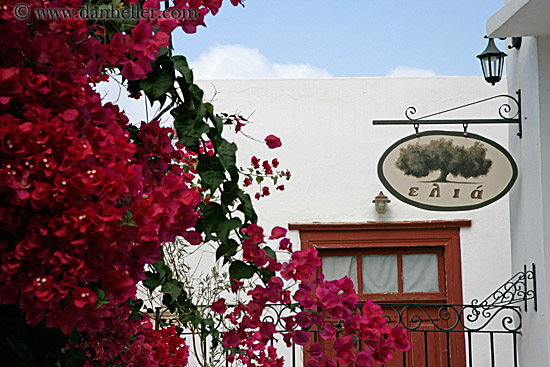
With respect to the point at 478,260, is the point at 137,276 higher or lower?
lower

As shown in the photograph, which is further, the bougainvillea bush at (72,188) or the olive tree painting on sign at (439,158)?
the olive tree painting on sign at (439,158)

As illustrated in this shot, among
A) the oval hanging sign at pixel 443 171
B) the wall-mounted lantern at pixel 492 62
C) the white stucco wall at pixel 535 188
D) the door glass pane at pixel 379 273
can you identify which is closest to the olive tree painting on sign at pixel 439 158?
the oval hanging sign at pixel 443 171

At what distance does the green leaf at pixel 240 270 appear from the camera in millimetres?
1034

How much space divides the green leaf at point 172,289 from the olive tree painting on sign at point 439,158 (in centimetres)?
280

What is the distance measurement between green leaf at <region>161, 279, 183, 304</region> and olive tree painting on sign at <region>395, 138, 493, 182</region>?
2.80 m

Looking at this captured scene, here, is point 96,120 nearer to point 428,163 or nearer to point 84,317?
point 84,317

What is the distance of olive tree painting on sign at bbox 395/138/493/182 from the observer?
385cm

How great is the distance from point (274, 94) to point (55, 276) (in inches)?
214

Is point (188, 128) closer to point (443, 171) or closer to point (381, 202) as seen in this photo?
point (443, 171)

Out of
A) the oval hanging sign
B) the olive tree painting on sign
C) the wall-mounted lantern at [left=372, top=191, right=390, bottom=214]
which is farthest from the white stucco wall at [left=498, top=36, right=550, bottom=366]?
the wall-mounted lantern at [left=372, top=191, right=390, bottom=214]

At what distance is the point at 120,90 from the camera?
152 cm

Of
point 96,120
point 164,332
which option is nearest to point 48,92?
point 96,120

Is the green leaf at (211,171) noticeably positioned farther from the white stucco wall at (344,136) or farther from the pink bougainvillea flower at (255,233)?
the white stucco wall at (344,136)

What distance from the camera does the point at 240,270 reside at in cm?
104
